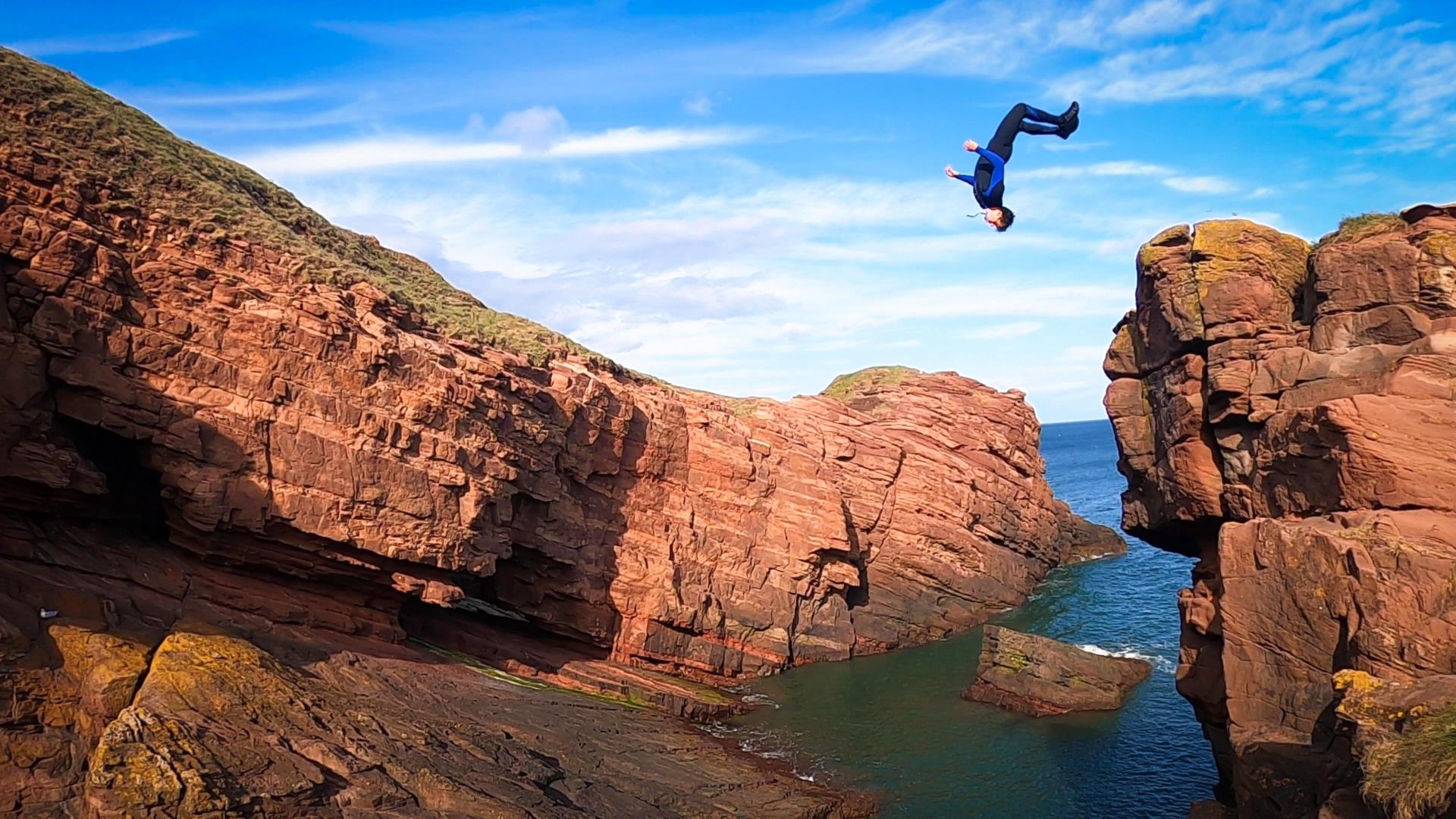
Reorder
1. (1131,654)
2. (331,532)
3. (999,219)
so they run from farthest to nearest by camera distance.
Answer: (1131,654), (331,532), (999,219)

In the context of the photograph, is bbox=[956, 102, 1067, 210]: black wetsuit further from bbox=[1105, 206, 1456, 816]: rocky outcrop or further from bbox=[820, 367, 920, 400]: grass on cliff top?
bbox=[820, 367, 920, 400]: grass on cliff top

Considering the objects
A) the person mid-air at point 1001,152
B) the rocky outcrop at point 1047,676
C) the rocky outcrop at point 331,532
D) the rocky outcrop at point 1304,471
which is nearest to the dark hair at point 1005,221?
the person mid-air at point 1001,152

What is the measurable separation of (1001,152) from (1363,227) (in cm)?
981

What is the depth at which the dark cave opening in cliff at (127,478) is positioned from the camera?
96.2ft

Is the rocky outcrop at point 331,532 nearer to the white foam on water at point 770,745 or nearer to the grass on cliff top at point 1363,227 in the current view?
the white foam on water at point 770,745

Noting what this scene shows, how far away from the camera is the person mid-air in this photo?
18.2 meters

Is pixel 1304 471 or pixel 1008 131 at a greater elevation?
pixel 1008 131

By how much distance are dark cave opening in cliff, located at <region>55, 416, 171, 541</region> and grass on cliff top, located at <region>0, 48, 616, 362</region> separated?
295 inches

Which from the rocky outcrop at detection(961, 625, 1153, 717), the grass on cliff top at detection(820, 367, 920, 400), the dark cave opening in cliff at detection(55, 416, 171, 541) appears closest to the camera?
the dark cave opening in cliff at detection(55, 416, 171, 541)

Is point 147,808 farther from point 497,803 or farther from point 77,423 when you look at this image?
point 77,423

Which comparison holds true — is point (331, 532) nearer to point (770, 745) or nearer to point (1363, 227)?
point (770, 745)

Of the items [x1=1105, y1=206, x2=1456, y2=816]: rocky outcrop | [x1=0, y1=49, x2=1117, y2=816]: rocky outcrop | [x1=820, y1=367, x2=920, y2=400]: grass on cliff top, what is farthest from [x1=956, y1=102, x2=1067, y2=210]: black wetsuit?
[x1=820, y1=367, x2=920, y2=400]: grass on cliff top

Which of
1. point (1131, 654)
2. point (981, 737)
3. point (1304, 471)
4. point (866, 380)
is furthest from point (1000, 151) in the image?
point (866, 380)

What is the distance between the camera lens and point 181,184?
33.8 m
